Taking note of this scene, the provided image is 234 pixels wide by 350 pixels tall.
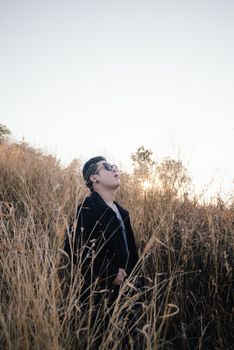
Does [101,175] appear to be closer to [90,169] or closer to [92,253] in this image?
[90,169]

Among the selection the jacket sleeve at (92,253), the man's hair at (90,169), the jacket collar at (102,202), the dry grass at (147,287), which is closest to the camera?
the dry grass at (147,287)

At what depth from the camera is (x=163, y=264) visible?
229 cm

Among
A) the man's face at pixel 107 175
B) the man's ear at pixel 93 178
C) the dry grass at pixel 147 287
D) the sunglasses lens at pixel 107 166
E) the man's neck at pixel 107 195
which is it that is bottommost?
the dry grass at pixel 147 287

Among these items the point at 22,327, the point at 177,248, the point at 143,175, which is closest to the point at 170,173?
the point at 143,175

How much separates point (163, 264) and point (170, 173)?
43.4 inches

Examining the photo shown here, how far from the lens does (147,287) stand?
160 cm

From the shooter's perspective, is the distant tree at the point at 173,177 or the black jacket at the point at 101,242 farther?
the distant tree at the point at 173,177

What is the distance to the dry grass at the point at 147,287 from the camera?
116 cm

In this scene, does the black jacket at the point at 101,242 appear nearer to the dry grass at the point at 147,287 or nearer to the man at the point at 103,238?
the man at the point at 103,238

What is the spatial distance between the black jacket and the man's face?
14 cm

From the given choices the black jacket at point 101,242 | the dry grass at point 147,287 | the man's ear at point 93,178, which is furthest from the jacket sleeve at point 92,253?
the man's ear at point 93,178

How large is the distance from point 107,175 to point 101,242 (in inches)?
22.3

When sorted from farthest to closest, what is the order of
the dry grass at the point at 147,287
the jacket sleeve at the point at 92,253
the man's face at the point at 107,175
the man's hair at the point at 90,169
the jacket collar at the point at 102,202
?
the man's hair at the point at 90,169 < the man's face at the point at 107,175 < the jacket collar at the point at 102,202 < the jacket sleeve at the point at 92,253 < the dry grass at the point at 147,287

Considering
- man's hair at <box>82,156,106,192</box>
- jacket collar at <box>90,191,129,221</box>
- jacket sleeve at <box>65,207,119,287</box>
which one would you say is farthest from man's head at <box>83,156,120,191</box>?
jacket sleeve at <box>65,207,119,287</box>
